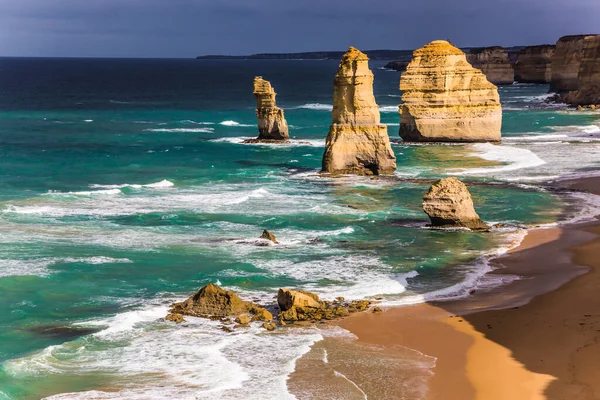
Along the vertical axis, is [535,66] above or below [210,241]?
above

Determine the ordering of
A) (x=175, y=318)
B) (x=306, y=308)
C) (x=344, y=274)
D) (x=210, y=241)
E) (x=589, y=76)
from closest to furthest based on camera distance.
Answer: (x=175, y=318) < (x=306, y=308) < (x=344, y=274) < (x=210, y=241) < (x=589, y=76)

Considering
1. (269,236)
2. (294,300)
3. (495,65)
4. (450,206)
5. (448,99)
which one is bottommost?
(269,236)

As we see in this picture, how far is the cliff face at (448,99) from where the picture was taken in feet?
205

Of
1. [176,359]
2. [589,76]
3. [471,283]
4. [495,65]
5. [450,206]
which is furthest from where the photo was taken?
[495,65]

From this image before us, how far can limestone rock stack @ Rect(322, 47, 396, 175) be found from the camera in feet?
160

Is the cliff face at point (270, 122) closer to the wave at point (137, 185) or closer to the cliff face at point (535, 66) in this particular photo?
the wave at point (137, 185)

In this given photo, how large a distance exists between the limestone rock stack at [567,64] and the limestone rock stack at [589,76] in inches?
702

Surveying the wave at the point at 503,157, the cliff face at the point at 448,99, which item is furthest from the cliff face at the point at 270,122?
the wave at the point at 503,157

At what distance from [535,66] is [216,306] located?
139 meters

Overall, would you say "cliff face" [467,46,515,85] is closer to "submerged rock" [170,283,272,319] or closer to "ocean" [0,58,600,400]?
"ocean" [0,58,600,400]

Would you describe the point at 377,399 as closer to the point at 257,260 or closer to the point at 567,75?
the point at 257,260

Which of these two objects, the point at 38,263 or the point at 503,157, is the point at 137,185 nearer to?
the point at 38,263

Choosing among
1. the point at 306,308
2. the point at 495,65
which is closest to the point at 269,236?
the point at 306,308

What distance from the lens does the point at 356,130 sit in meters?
48.7
